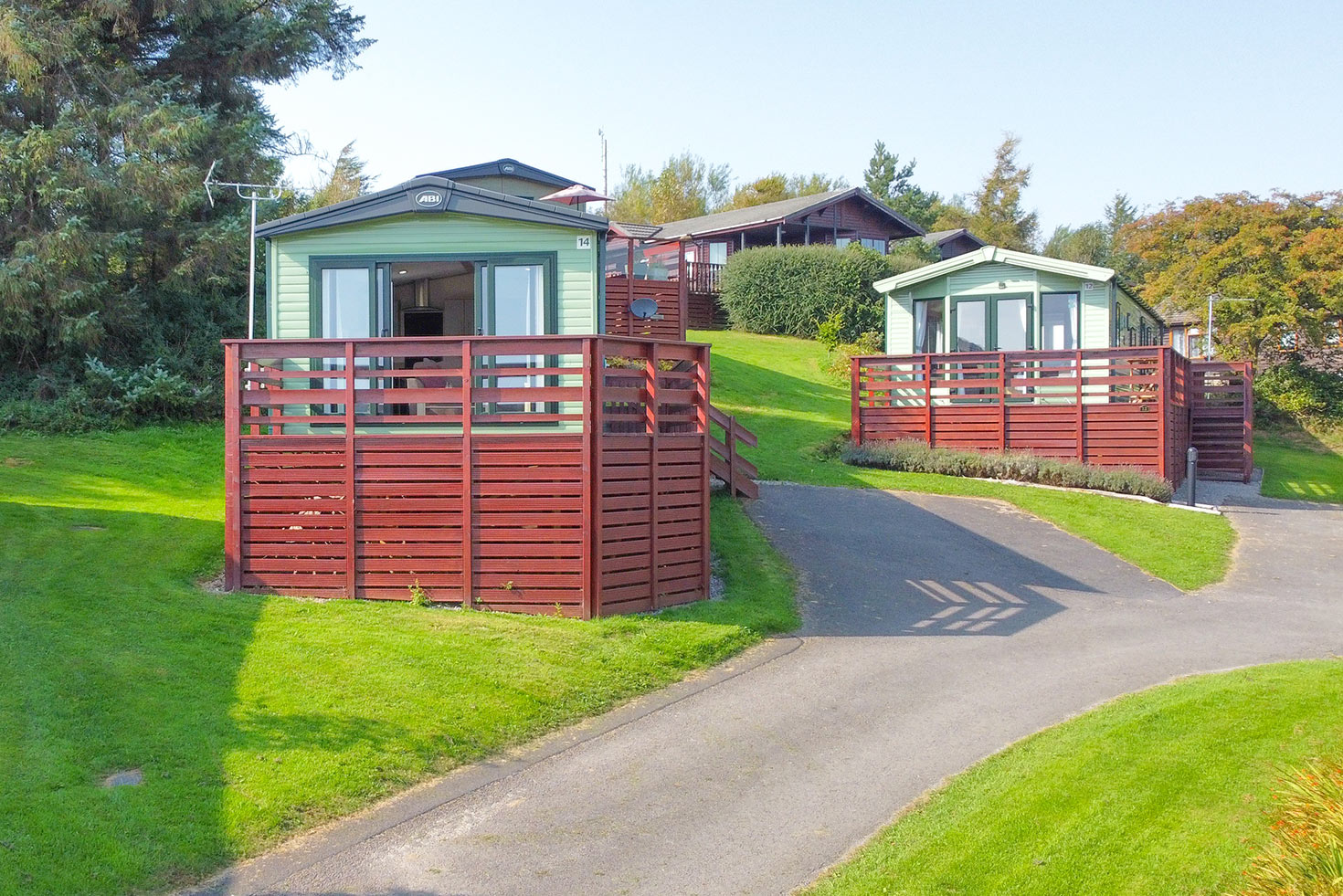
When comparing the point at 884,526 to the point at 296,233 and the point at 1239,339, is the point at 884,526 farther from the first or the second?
the point at 1239,339

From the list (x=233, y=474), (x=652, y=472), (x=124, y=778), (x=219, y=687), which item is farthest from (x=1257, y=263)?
(x=124, y=778)

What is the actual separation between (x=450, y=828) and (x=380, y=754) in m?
1.01

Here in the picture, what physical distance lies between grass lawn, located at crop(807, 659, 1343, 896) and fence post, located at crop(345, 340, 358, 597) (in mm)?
6063

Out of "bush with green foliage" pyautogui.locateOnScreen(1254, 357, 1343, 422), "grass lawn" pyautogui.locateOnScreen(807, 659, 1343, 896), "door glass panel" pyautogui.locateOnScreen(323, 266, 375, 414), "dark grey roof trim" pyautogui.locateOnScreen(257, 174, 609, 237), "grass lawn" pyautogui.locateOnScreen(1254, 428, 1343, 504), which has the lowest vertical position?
"grass lawn" pyautogui.locateOnScreen(807, 659, 1343, 896)

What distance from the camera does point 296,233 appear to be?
13.8 metres

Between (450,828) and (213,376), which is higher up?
(213,376)

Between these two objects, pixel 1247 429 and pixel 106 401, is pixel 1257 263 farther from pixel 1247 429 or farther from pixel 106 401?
pixel 106 401

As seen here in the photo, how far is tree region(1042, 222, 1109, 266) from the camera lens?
256 ft

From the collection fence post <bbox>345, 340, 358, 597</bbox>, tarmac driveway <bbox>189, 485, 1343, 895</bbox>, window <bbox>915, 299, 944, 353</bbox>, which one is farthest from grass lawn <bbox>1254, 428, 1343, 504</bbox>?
fence post <bbox>345, 340, 358, 597</bbox>

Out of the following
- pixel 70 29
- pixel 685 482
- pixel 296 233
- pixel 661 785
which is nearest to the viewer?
pixel 661 785

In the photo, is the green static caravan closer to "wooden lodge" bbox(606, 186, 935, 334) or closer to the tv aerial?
the tv aerial

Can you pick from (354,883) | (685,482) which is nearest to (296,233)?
(685,482)

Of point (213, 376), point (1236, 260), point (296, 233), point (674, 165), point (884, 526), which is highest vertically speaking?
point (674, 165)

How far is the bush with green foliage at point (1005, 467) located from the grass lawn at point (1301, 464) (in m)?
6.23
